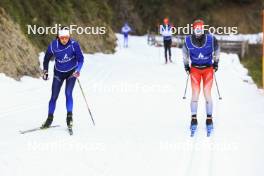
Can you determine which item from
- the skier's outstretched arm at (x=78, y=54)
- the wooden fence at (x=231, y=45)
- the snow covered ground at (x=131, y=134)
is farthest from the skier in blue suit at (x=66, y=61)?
the wooden fence at (x=231, y=45)

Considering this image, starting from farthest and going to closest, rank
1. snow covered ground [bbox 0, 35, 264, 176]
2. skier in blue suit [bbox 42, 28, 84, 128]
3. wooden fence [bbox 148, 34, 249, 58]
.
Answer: wooden fence [bbox 148, 34, 249, 58]
skier in blue suit [bbox 42, 28, 84, 128]
snow covered ground [bbox 0, 35, 264, 176]

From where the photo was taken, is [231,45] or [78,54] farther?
Answer: [231,45]

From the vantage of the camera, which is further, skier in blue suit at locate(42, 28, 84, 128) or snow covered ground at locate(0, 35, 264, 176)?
skier in blue suit at locate(42, 28, 84, 128)

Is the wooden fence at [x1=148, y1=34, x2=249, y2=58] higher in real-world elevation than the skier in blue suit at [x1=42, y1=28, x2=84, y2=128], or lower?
higher

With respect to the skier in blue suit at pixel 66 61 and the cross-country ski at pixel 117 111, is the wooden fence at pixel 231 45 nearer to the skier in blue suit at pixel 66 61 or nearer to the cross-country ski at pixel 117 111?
the cross-country ski at pixel 117 111

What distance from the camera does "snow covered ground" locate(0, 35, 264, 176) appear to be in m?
7.53

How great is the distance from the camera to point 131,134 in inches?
377

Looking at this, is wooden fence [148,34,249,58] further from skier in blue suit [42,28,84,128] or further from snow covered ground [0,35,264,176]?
skier in blue suit [42,28,84,128]

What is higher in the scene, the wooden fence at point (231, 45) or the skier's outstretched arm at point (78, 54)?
the wooden fence at point (231, 45)

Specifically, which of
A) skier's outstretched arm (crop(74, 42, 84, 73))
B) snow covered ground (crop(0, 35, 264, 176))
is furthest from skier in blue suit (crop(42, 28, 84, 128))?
snow covered ground (crop(0, 35, 264, 176))

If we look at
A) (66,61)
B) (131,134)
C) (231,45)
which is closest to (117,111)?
(131,134)

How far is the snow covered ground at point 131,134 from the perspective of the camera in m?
7.53

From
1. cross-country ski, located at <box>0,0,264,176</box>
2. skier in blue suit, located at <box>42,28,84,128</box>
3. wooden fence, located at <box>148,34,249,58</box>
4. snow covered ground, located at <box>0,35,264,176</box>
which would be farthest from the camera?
wooden fence, located at <box>148,34,249,58</box>

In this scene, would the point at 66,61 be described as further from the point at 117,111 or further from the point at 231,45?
the point at 231,45
